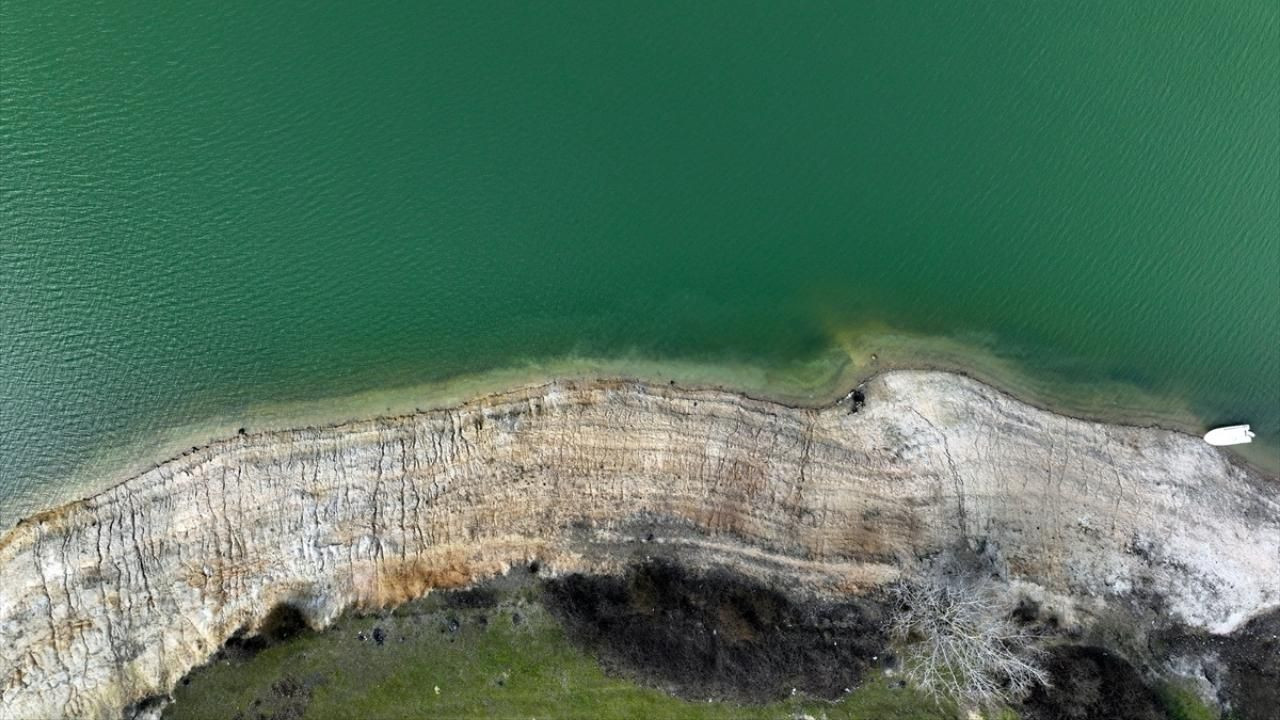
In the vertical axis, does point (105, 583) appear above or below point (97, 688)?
above

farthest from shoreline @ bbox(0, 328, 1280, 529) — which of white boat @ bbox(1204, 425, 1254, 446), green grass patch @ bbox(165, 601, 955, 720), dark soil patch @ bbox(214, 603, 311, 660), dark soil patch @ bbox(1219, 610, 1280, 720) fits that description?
green grass patch @ bbox(165, 601, 955, 720)

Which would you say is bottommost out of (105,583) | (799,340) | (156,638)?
(156,638)

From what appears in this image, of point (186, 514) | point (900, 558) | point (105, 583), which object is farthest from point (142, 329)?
point (900, 558)

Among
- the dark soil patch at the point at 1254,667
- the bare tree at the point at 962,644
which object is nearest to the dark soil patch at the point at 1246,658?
the dark soil patch at the point at 1254,667

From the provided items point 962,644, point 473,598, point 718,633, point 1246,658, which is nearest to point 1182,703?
point 1246,658

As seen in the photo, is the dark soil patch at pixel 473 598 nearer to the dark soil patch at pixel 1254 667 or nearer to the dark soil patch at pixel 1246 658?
the dark soil patch at pixel 1246 658

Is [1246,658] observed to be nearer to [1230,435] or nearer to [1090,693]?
[1090,693]

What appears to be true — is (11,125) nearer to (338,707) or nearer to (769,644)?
(338,707)
